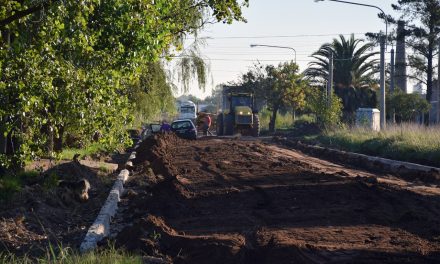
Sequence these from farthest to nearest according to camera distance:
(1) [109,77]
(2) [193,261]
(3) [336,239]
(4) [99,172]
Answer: (4) [99,172]
(1) [109,77]
(3) [336,239]
(2) [193,261]

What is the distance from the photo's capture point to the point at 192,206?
535 inches

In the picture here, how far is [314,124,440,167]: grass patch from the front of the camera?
25656 mm

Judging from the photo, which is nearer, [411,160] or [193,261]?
[193,261]

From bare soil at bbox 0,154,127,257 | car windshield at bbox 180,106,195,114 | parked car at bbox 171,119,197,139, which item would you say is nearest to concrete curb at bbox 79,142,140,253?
bare soil at bbox 0,154,127,257

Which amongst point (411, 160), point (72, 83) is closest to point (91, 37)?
point (72, 83)

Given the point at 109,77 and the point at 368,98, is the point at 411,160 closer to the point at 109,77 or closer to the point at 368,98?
the point at 109,77

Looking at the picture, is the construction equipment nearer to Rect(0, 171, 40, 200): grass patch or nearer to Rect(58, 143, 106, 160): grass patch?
Rect(58, 143, 106, 160): grass patch

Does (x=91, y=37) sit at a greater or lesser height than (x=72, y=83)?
greater

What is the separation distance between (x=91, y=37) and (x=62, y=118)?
1.41m

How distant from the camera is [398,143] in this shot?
28938mm

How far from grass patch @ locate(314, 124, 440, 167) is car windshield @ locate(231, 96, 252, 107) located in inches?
525

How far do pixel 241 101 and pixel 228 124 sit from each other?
1890 millimetres

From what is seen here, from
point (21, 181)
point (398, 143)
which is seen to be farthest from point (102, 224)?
point (398, 143)

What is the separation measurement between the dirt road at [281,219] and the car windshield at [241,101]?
3168 cm
